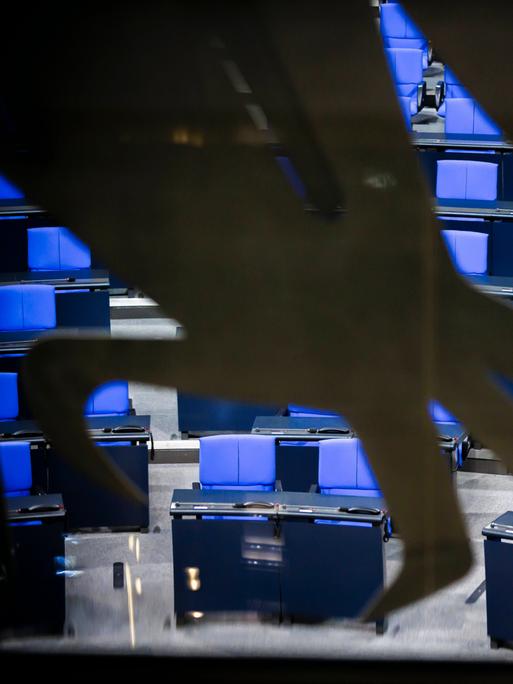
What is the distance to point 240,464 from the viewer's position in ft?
24.0

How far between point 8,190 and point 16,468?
1792 millimetres

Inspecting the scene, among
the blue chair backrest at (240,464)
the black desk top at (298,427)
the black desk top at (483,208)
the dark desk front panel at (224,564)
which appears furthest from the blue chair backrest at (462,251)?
the blue chair backrest at (240,464)

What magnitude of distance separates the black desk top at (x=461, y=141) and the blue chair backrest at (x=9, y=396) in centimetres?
180

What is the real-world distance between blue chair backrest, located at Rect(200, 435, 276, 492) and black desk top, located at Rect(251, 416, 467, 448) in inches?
5.0

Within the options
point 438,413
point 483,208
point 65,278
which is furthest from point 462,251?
point 483,208

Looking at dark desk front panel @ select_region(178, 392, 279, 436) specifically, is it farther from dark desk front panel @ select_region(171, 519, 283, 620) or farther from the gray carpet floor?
dark desk front panel @ select_region(171, 519, 283, 620)

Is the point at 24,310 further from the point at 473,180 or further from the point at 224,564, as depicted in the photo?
the point at 473,180

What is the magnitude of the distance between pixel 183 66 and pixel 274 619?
2.52 meters

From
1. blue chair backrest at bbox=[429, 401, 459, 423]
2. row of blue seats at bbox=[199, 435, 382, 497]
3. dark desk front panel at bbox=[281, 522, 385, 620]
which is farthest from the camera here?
row of blue seats at bbox=[199, 435, 382, 497]

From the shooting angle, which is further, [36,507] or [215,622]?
[36,507]

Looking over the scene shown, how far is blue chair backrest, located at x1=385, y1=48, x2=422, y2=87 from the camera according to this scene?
15.1 feet

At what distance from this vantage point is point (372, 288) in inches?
181

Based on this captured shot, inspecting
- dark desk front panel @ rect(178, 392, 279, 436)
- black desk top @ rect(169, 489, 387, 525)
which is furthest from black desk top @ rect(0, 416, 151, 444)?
black desk top @ rect(169, 489, 387, 525)

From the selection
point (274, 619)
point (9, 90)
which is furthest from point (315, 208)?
point (274, 619)
